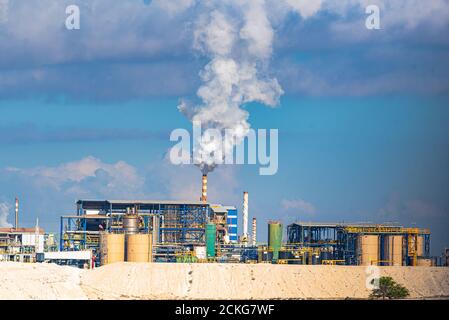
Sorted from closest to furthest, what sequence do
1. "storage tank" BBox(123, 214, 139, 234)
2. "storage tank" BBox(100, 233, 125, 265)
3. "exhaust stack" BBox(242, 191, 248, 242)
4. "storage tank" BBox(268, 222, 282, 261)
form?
1. "storage tank" BBox(100, 233, 125, 265)
2. "storage tank" BBox(268, 222, 282, 261)
3. "storage tank" BBox(123, 214, 139, 234)
4. "exhaust stack" BBox(242, 191, 248, 242)

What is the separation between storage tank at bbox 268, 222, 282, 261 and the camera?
15725 cm

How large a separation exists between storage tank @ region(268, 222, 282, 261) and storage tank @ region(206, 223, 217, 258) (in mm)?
7289

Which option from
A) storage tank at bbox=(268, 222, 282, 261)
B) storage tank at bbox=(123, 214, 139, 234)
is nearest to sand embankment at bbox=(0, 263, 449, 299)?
storage tank at bbox=(268, 222, 282, 261)

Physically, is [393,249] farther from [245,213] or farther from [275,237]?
[245,213]

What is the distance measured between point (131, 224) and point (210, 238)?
10.2m

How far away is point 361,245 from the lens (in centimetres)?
15188

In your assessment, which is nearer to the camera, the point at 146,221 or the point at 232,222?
the point at 146,221

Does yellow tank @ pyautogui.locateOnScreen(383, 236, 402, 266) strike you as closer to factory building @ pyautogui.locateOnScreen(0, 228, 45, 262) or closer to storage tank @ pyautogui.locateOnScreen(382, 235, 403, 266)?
storage tank @ pyautogui.locateOnScreen(382, 235, 403, 266)

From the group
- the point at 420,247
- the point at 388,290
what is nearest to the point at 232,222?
the point at 420,247
